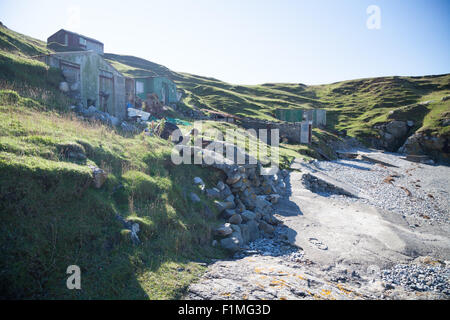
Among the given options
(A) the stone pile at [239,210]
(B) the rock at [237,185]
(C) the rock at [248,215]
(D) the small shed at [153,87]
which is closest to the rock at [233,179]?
(A) the stone pile at [239,210]

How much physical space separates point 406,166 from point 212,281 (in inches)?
1567

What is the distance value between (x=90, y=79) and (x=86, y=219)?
17093 millimetres

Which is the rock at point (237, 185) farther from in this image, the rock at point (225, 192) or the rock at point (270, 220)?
the rock at point (270, 220)

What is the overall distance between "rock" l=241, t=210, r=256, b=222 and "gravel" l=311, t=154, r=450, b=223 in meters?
9.53

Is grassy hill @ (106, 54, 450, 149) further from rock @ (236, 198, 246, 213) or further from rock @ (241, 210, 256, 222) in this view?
rock @ (241, 210, 256, 222)

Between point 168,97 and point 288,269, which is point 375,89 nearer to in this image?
point 168,97

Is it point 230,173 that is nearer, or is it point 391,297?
point 391,297

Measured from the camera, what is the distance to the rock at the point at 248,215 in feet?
33.7

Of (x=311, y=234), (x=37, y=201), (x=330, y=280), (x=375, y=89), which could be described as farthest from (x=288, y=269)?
(x=375, y=89)

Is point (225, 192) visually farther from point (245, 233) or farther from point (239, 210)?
point (245, 233)

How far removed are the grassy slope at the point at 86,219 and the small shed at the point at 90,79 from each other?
869 cm

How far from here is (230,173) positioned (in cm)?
1190

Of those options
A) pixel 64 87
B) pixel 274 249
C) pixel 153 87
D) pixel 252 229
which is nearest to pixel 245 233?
pixel 252 229

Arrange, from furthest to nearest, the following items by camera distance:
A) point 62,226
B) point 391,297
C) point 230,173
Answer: point 230,173
point 391,297
point 62,226
